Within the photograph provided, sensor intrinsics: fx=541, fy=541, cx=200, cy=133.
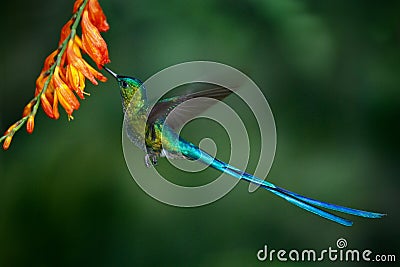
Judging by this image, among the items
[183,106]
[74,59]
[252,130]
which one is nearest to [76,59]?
[74,59]

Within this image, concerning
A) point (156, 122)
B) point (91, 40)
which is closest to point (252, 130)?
point (156, 122)

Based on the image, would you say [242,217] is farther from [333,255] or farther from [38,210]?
[38,210]

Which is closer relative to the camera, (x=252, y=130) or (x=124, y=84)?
(x=124, y=84)

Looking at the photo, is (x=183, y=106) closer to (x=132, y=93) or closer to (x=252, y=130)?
(x=132, y=93)

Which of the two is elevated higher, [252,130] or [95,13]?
[252,130]

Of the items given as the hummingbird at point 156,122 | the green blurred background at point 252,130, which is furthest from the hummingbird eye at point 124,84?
the green blurred background at point 252,130

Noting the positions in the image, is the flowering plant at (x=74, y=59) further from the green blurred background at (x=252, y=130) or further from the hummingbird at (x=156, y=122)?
the green blurred background at (x=252, y=130)

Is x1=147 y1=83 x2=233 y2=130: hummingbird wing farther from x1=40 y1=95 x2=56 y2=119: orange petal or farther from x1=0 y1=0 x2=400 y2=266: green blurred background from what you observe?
x1=0 y1=0 x2=400 y2=266: green blurred background
